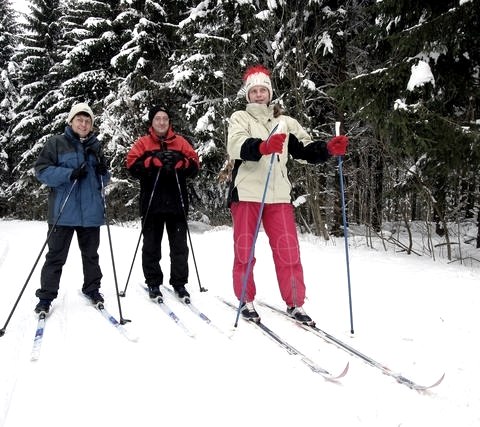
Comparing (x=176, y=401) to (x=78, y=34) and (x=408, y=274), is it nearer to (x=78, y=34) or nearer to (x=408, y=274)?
(x=408, y=274)

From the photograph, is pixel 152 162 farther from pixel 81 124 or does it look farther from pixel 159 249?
pixel 159 249

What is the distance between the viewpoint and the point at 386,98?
585 centimetres

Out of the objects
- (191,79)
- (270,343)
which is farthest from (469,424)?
(191,79)

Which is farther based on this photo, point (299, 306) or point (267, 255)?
point (267, 255)

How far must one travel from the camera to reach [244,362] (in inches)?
112

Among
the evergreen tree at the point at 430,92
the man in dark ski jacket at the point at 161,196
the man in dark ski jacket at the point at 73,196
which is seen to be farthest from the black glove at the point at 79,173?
the evergreen tree at the point at 430,92

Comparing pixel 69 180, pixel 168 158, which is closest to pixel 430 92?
pixel 168 158

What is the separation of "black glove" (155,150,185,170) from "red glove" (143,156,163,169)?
0.11 feet

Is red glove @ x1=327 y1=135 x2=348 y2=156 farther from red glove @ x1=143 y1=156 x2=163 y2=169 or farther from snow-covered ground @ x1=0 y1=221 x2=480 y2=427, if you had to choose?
red glove @ x1=143 y1=156 x2=163 y2=169

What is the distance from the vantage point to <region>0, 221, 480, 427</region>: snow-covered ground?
2232 millimetres

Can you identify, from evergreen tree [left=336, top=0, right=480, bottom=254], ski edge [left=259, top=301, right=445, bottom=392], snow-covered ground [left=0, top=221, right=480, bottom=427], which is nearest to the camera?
snow-covered ground [left=0, top=221, right=480, bottom=427]

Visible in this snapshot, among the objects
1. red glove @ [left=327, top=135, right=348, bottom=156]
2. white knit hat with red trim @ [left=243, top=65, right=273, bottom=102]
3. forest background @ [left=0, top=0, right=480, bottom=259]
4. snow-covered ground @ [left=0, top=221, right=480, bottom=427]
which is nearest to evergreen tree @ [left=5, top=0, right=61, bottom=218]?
forest background @ [left=0, top=0, right=480, bottom=259]

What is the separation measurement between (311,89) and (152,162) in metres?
5.88

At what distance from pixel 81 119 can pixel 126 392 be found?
281cm
